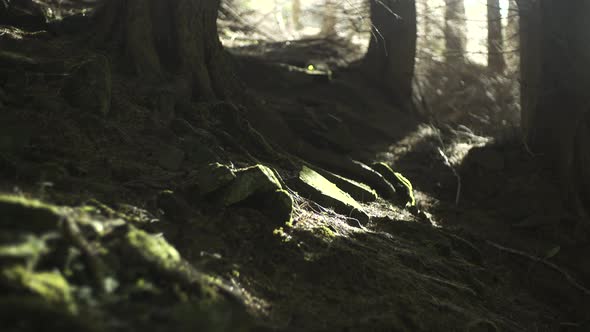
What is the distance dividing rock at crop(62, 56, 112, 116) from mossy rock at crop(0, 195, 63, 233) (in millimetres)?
2568

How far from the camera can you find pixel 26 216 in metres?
2.88

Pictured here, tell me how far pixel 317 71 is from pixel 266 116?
3.86m

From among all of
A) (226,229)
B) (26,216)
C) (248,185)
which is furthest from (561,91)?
(26,216)

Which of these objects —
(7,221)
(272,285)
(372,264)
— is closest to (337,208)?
(372,264)

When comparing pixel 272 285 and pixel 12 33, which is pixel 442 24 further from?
pixel 272 285

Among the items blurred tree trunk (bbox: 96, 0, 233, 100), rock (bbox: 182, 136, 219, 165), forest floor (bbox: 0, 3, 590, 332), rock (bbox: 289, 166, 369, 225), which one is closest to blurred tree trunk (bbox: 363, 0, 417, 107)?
forest floor (bbox: 0, 3, 590, 332)

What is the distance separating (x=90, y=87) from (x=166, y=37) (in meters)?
1.81

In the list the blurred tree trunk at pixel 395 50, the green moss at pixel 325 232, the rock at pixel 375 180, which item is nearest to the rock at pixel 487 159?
the rock at pixel 375 180

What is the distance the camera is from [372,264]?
15.7ft

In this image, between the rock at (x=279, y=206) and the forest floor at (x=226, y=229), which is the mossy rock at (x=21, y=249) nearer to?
the forest floor at (x=226, y=229)

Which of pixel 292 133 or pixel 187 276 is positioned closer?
pixel 187 276

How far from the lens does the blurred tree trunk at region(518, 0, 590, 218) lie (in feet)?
26.6

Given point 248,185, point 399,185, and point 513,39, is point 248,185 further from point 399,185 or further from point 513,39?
point 513,39

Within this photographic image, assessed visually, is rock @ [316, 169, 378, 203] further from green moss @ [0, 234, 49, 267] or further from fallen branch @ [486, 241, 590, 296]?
green moss @ [0, 234, 49, 267]
